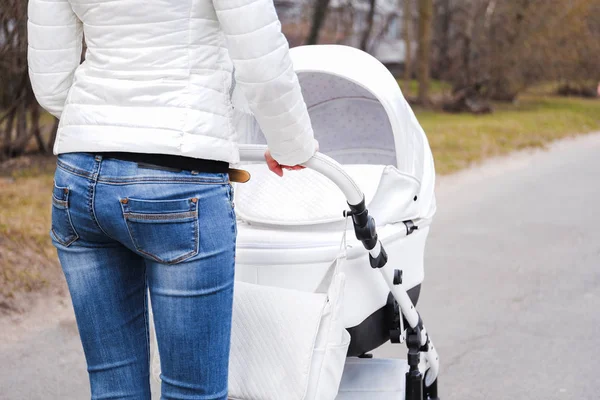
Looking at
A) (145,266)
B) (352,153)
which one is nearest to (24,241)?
(352,153)

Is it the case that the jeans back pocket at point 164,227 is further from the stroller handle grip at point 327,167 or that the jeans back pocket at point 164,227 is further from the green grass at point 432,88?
the green grass at point 432,88

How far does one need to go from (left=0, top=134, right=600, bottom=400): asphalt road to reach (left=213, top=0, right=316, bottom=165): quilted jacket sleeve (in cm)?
207

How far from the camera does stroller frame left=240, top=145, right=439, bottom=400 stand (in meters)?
2.21

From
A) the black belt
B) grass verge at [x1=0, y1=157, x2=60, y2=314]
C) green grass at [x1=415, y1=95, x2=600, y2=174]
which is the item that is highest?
the black belt

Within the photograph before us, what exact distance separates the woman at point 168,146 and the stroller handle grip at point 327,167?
0.16 meters

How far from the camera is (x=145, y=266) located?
207 centimetres

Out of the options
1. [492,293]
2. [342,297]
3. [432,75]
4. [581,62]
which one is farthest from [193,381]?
[432,75]

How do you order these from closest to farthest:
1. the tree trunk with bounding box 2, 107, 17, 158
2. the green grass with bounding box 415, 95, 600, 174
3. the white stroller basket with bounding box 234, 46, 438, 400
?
the white stroller basket with bounding box 234, 46, 438, 400, the tree trunk with bounding box 2, 107, 17, 158, the green grass with bounding box 415, 95, 600, 174

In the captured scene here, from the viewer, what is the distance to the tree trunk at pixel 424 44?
52.4 ft

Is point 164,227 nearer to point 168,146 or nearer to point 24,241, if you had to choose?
point 168,146

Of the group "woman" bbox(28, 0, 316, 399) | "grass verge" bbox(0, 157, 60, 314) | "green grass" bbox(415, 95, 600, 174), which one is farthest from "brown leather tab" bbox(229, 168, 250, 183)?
"green grass" bbox(415, 95, 600, 174)

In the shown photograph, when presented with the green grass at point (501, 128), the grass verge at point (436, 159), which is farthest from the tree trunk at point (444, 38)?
the green grass at point (501, 128)

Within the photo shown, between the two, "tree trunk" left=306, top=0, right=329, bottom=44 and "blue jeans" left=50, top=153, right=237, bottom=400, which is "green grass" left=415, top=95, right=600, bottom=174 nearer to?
"tree trunk" left=306, top=0, right=329, bottom=44

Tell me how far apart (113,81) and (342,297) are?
2.99 feet
